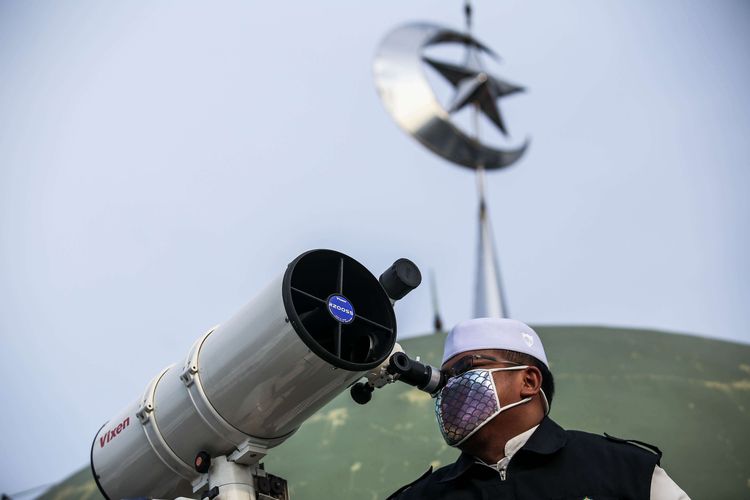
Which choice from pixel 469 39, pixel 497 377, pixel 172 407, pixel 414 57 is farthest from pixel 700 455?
pixel 469 39

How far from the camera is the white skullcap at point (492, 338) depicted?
13.4ft

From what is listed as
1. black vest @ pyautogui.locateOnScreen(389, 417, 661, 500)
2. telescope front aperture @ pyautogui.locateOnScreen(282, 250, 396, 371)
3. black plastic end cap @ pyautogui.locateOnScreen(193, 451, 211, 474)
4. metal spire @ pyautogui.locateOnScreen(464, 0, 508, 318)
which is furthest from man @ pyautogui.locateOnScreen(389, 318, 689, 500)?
metal spire @ pyautogui.locateOnScreen(464, 0, 508, 318)

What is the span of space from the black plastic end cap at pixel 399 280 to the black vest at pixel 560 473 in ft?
2.49

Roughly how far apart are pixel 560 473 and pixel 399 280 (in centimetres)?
102

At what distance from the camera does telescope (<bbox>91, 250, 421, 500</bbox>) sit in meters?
3.70

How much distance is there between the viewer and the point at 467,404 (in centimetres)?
387

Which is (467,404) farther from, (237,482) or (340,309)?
(237,482)

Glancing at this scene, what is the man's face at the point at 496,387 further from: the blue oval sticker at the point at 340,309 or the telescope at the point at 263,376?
the blue oval sticker at the point at 340,309

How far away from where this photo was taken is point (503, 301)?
14.9 metres

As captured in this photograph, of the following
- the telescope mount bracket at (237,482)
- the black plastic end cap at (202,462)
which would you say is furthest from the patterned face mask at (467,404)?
the black plastic end cap at (202,462)

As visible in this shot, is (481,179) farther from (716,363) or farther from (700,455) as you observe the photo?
(700,455)

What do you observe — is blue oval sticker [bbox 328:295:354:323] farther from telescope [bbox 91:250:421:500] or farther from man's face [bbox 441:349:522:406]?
man's face [bbox 441:349:522:406]

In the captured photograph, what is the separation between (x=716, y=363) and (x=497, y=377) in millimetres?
7316

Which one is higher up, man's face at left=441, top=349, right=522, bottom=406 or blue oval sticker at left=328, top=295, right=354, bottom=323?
blue oval sticker at left=328, top=295, right=354, bottom=323
